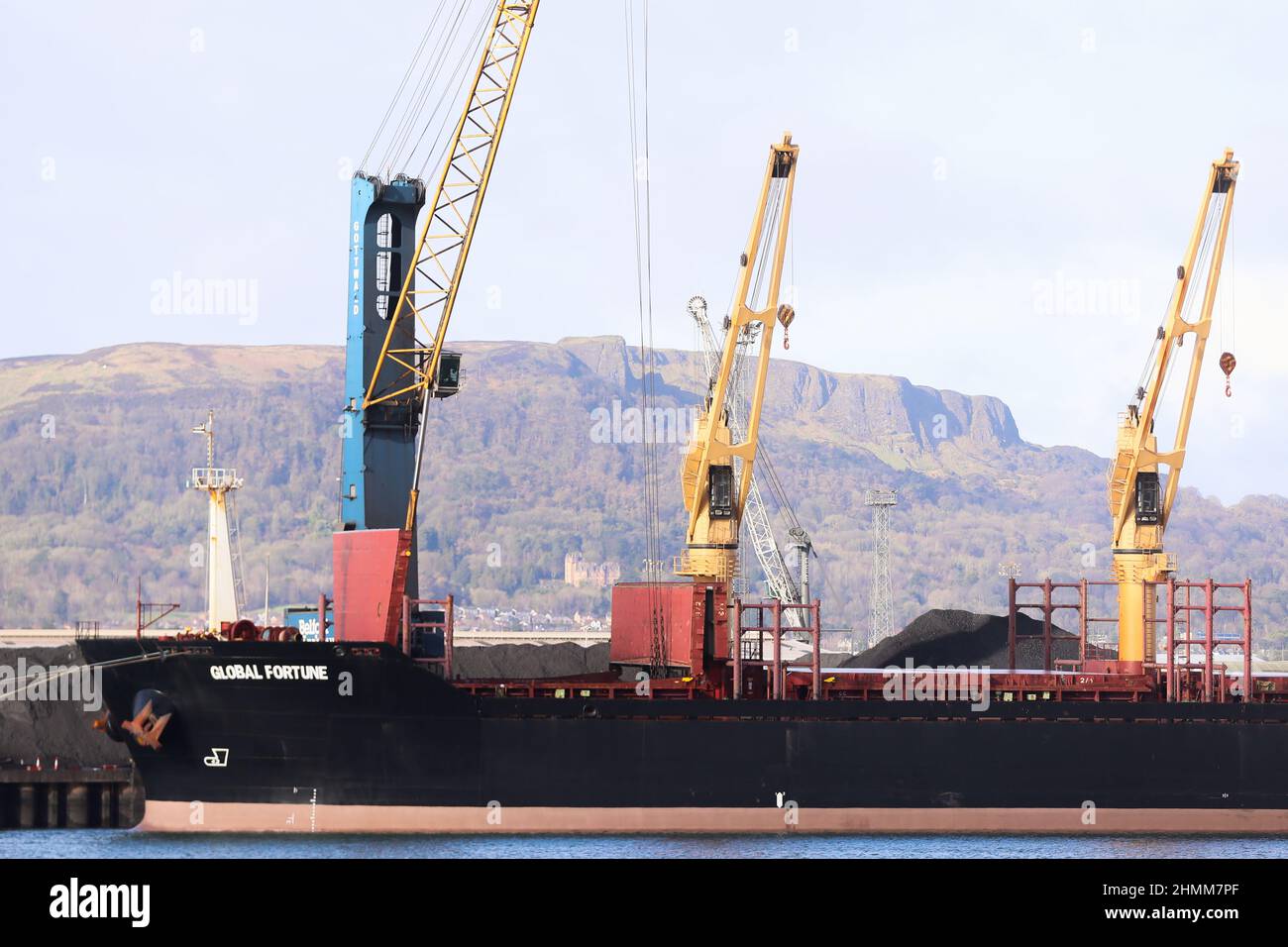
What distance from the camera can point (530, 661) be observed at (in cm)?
7475

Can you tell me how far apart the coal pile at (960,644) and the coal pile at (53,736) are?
2823 centimetres

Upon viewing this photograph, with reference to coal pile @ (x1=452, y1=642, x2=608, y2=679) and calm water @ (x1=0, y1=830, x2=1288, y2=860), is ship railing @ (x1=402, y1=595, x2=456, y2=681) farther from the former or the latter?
coal pile @ (x1=452, y1=642, x2=608, y2=679)

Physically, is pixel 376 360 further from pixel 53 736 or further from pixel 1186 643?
pixel 1186 643

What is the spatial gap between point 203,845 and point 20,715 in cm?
1668

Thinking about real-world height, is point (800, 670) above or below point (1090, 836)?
above

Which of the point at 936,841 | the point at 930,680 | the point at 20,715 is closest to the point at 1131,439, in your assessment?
the point at 930,680

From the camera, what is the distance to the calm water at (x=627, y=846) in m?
40.7

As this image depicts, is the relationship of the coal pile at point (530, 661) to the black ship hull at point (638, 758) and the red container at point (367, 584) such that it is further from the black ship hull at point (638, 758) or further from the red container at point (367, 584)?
the black ship hull at point (638, 758)

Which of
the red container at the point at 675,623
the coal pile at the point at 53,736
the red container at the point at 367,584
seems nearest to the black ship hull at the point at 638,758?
the red container at the point at 367,584

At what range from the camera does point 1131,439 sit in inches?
2080

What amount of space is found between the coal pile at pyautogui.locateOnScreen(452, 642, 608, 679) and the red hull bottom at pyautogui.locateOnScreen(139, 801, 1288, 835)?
2779 centimetres
